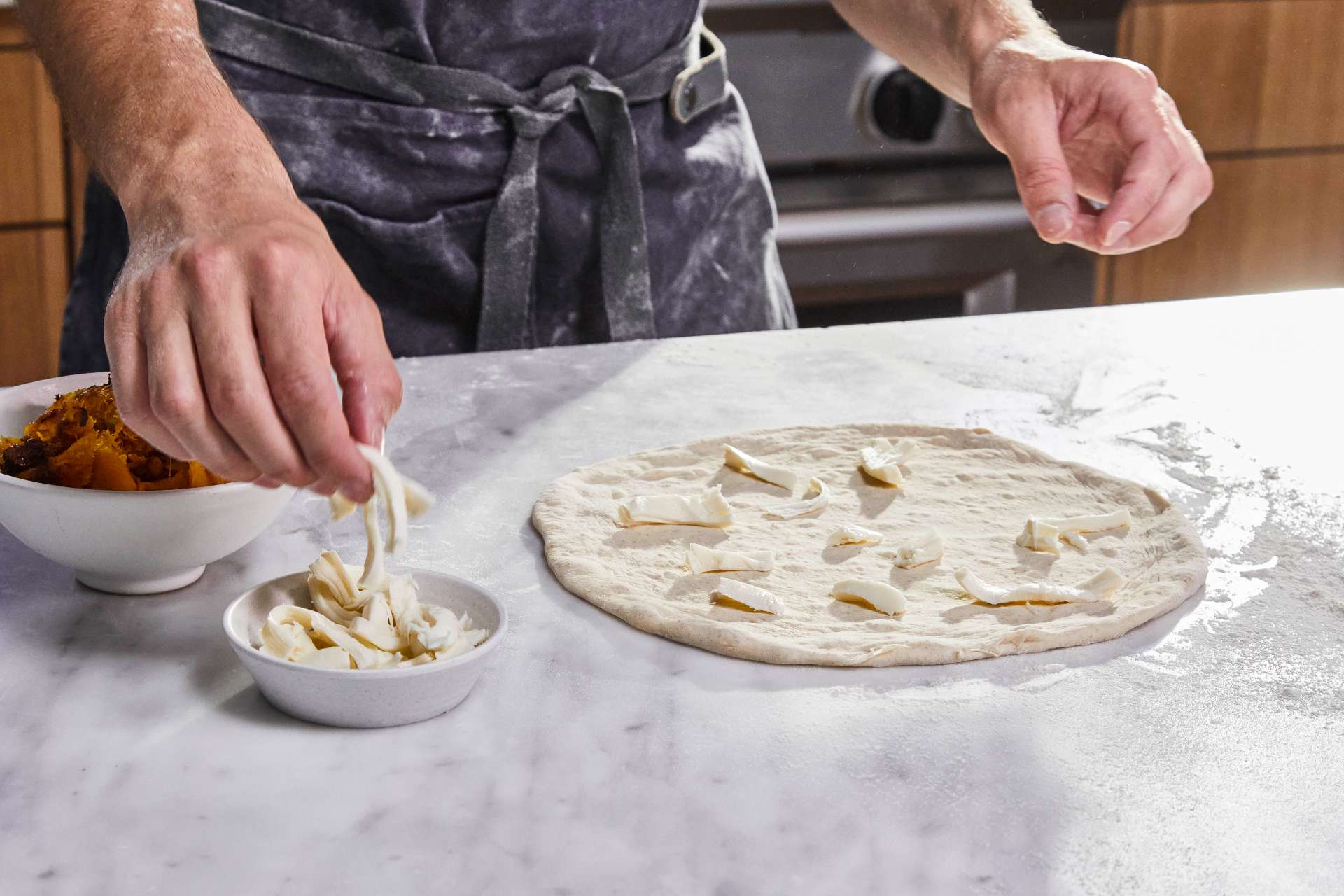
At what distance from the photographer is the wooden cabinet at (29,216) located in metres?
2.26

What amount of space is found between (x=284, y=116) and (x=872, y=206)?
136 cm

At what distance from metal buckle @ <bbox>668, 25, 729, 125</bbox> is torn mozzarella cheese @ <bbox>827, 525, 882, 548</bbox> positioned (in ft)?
2.14

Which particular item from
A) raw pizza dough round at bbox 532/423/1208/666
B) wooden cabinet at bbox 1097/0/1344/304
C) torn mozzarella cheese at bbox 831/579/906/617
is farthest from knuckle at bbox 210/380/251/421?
wooden cabinet at bbox 1097/0/1344/304

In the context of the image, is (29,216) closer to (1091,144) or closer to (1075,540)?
(1091,144)

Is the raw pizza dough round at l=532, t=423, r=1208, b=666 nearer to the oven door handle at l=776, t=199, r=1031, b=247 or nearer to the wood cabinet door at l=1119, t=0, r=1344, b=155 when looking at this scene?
the oven door handle at l=776, t=199, r=1031, b=247

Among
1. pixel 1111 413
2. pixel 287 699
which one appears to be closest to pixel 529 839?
pixel 287 699

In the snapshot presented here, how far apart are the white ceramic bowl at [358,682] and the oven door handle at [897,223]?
1.70 m

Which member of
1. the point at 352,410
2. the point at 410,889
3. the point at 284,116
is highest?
the point at 284,116

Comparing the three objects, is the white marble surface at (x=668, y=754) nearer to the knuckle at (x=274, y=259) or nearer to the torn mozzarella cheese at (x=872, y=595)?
the torn mozzarella cheese at (x=872, y=595)

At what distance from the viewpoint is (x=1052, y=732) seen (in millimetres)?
724

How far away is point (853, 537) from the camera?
0.94 meters

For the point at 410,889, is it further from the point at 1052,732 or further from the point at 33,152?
the point at 33,152

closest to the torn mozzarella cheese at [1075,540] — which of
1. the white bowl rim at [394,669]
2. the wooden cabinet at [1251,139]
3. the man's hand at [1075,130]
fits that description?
the man's hand at [1075,130]

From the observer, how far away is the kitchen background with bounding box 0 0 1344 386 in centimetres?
234
